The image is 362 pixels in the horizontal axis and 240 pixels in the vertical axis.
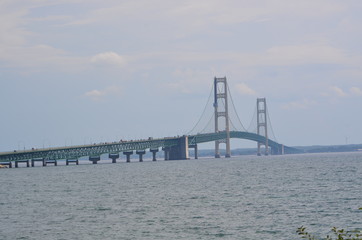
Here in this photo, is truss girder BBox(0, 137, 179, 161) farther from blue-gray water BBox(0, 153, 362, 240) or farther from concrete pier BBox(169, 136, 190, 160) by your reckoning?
blue-gray water BBox(0, 153, 362, 240)

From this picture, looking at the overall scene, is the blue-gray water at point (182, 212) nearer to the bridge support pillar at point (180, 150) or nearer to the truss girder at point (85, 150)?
the truss girder at point (85, 150)

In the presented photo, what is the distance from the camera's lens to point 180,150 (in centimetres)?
18750

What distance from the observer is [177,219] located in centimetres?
3897

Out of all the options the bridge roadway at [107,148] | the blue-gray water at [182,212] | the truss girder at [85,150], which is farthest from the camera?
the bridge roadway at [107,148]

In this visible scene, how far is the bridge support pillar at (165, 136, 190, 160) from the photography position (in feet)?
600

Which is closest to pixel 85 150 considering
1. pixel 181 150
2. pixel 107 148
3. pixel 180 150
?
pixel 107 148

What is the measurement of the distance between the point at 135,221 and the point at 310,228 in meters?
9.71

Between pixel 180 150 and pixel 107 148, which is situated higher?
pixel 107 148

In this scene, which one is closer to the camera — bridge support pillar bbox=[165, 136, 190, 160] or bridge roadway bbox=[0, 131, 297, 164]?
bridge roadway bbox=[0, 131, 297, 164]

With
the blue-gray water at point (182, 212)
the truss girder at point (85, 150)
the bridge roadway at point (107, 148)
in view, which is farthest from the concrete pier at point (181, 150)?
the blue-gray water at point (182, 212)

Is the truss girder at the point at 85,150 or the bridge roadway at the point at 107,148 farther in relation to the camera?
the bridge roadway at the point at 107,148

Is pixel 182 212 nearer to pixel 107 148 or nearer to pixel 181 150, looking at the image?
pixel 107 148

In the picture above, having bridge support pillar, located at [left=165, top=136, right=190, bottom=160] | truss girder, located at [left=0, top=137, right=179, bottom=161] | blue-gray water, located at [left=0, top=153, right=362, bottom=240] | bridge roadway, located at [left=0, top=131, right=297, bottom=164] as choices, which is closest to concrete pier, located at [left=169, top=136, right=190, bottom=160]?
bridge support pillar, located at [left=165, top=136, right=190, bottom=160]

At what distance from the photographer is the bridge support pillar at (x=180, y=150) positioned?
183 m
